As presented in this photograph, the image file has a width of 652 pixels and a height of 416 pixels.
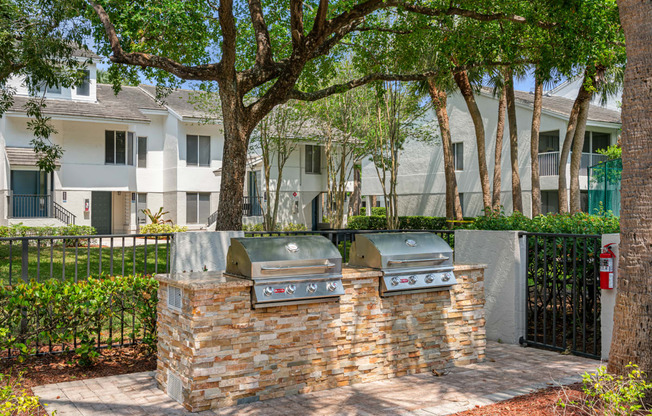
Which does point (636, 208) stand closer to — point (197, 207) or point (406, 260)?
Result: point (406, 260)

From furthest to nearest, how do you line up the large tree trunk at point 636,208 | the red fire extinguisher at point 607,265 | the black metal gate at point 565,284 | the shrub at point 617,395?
the black metal gate at point 565,284 → the red fire extinguisher at point 607,265 → the large tree trunk at point 636,208 → the shrub at point 617,395

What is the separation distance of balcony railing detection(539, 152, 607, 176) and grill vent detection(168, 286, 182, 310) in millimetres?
23500

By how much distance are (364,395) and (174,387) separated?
1.69 m

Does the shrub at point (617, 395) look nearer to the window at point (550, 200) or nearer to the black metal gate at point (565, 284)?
the black metal gate at point (565, 284)

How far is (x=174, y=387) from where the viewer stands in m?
5.12

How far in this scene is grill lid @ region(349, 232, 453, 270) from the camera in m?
5.80

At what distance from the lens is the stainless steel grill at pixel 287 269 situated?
16.4ft

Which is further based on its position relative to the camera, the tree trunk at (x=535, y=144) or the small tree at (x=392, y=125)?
the small tree at (x=392, y=125)

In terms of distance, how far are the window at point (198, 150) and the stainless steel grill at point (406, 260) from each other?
23.0 m

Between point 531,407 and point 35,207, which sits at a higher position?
point 35,207

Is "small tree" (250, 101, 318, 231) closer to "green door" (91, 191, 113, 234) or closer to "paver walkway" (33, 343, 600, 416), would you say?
"green door" (91, 191, 113, 234)

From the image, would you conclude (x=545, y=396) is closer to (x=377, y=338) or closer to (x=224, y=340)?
(x=377, y=338)

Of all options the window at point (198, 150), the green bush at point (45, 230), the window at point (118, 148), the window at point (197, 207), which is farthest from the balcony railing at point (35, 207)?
the window at point (198, 150)

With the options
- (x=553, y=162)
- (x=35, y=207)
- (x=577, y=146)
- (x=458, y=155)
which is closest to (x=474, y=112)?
(x=577, y=146)
